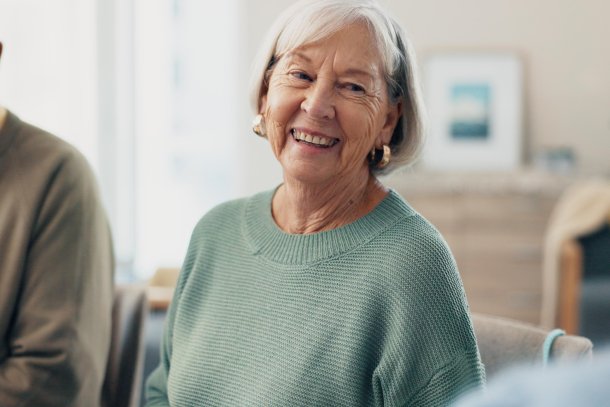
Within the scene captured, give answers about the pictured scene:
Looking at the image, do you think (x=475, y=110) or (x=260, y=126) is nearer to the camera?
(x=260, y=126)

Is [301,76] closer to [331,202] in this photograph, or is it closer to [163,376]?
[331,202]

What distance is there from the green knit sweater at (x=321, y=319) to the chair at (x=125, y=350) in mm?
92

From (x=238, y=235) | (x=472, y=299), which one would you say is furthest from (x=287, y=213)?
(x=472, y=299)

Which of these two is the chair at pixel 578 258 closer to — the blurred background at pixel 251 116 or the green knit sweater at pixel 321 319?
the blurred background at pixel 251 116

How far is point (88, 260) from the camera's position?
1.63 m

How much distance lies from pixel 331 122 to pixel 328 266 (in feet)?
0.78

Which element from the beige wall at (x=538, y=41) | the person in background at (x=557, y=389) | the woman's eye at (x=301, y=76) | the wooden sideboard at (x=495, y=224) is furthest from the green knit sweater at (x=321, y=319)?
the beige wall at (x=538, y=41)

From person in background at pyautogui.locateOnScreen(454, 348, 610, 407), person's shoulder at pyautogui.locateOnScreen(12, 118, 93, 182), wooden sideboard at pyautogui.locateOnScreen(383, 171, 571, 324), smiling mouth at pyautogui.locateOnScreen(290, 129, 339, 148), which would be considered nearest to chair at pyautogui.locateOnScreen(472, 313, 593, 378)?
smiling mouth at pyautogui.locateOnScreen(290, 129, 339, 148)

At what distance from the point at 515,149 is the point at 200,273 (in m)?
3.86

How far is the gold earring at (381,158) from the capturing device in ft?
5.08

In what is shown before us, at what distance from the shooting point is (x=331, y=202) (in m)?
1.54

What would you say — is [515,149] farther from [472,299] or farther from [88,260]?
[88,260]

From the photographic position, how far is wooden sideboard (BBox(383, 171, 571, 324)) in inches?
189

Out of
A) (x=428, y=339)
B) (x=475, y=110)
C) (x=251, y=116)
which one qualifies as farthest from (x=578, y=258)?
(x=428, y=339)
